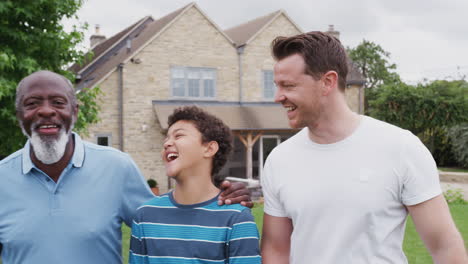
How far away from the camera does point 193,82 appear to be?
68.3ft

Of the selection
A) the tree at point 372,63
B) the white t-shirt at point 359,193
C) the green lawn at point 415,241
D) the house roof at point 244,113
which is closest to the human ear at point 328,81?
the white t-shirt at point 359,193

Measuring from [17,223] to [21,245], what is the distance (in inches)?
4.6

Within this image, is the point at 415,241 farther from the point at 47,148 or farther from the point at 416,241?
the point at 47,148

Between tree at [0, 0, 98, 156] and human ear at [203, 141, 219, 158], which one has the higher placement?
tree at [0, 0, 98, 156]

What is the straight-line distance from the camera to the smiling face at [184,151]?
2.70 metres

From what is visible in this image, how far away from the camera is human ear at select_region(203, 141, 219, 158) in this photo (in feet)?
9.20

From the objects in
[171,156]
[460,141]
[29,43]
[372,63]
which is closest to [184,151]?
[171,156]

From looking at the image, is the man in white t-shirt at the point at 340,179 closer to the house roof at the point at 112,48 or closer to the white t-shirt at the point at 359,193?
the white t-shirt at the point at 359,193

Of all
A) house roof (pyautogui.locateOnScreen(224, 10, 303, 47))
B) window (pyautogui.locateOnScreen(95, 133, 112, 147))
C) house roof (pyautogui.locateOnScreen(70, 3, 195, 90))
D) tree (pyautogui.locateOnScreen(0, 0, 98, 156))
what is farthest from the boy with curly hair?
house roof (pyautogui.locateOnScreen(70, 3, 195, 90))

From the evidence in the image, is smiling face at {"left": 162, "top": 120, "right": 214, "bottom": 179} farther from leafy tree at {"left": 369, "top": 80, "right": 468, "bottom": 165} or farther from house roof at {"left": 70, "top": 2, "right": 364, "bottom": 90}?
leafy tree at {"left": 369, "top": 80, "right": 468, "bottom": 165}

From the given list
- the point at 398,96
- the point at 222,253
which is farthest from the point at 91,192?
the point at 398,96

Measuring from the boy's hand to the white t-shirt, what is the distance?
238mm

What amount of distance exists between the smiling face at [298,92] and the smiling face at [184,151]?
54 cm

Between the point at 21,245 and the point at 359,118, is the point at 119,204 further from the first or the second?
the point at 359,118
